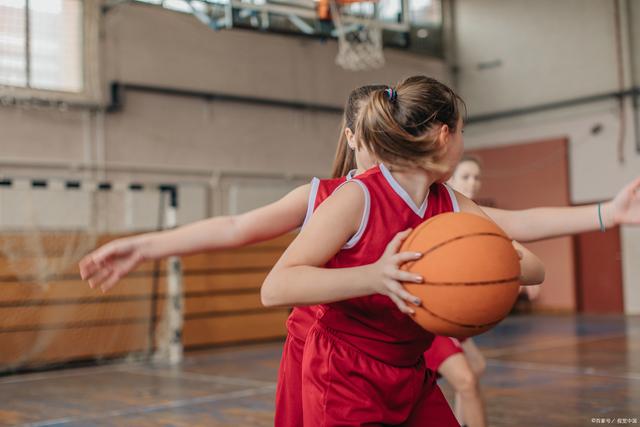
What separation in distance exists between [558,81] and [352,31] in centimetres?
464

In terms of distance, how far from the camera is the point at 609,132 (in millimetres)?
13195

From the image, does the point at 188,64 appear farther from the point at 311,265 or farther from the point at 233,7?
the point at 311,265

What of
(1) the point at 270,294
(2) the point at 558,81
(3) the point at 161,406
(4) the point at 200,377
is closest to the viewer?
(1) the point at 270,294

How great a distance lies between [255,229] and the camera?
2.13 metres

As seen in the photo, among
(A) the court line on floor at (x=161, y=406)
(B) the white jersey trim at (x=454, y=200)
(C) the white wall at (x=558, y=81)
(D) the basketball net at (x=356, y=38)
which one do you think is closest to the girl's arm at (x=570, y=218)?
(B) the white jersey trim at (x=454, y=200)

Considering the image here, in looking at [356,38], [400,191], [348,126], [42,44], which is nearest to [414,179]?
[400,191]

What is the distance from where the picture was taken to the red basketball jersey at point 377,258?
1969 mm

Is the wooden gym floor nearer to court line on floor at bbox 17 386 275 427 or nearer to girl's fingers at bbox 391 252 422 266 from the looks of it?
court line on floor at bbox 17 386 275 427

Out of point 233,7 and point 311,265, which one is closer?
point 311,265

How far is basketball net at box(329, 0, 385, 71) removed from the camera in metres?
10.1

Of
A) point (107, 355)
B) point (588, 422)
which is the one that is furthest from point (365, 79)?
point (588, 422)

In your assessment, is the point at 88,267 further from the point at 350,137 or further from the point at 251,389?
the point at 251,389

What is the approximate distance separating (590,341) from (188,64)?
6.91m

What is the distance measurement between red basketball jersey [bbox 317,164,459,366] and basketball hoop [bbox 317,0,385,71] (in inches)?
305
